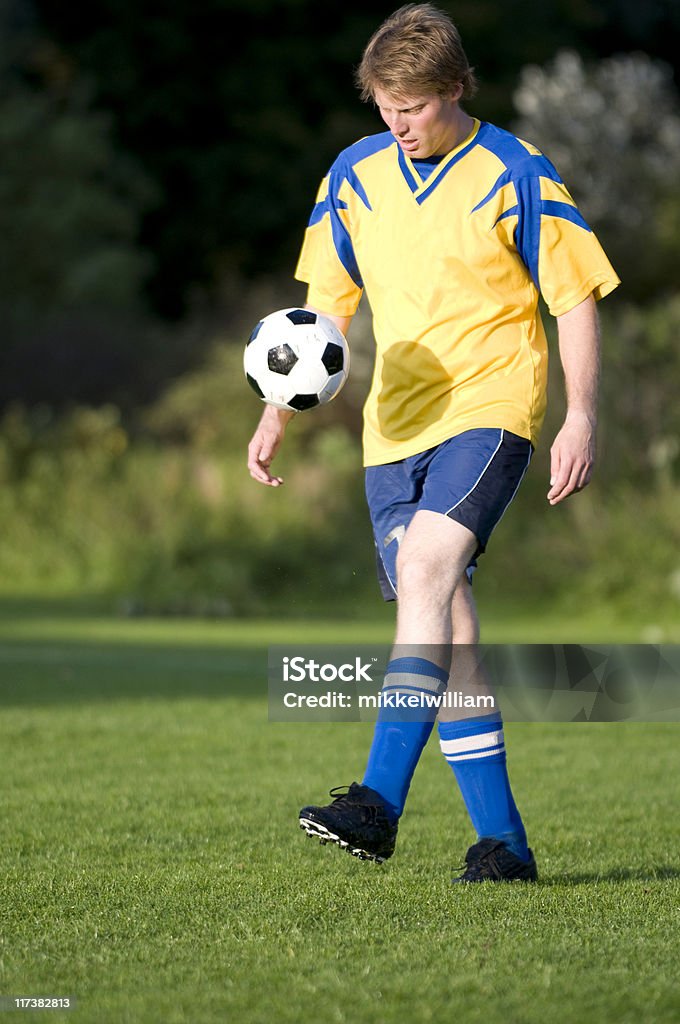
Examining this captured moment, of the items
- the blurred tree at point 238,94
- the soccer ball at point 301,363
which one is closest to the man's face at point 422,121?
the soccer ball at point 301,363

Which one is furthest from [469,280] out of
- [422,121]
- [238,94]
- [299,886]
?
[238,94]

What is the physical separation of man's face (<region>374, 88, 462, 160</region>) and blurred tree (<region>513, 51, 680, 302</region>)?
24.1m

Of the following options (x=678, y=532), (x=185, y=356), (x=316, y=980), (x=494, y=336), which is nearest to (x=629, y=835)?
(x=494, y=336)

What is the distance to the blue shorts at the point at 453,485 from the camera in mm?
4352

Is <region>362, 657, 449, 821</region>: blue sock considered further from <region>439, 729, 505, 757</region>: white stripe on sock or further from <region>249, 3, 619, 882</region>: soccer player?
<region>439, 729, 505, 757</region>: white stripe on sock

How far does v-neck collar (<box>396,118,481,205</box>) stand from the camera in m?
4.54

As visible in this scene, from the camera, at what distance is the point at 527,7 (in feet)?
120

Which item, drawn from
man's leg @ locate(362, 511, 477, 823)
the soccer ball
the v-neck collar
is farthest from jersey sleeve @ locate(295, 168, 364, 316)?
man's leg @ locate(362, 511, 477, 823)

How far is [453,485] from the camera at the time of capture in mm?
4363

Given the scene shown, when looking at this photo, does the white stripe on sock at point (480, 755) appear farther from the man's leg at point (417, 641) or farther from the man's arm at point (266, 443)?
the man's arm at point (266, 443)

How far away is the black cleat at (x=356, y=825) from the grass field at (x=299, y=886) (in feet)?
0.46

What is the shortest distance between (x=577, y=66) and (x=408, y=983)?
94.4ft

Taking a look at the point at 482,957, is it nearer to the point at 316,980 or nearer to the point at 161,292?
the point at 316,980

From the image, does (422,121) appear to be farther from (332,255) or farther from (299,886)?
(299,886)
